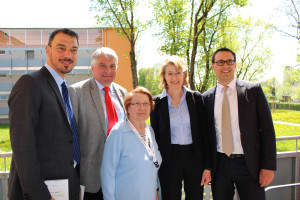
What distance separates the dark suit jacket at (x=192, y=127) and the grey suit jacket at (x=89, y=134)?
27.8 inches

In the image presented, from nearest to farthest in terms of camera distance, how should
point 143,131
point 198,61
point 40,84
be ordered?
1. point 40,84
2. point 143,131
3. point 198,61

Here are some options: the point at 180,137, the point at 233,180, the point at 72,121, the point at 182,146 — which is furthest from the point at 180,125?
the point at 72,121

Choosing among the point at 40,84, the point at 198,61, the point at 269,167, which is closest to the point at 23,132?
the point at 40,84

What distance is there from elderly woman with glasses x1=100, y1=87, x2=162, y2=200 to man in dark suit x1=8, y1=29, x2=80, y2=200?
13.5 inches

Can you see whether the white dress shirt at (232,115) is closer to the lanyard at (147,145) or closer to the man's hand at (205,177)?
the man's hand at (205,177)

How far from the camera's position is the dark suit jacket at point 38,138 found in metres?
1.78

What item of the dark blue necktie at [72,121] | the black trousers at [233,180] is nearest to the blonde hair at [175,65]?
the black trousers at [233,180]

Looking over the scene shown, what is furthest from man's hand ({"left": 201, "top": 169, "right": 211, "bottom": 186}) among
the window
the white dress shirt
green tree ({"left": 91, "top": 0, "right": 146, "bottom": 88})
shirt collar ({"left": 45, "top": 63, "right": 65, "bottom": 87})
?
the window

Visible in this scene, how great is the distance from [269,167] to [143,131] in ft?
5.04

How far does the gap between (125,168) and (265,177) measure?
5.46 ft

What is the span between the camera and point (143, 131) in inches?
101

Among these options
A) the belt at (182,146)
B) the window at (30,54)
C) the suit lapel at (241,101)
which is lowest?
the belt at (182,146)

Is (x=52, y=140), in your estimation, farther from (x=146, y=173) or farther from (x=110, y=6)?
(x=110, y=6)

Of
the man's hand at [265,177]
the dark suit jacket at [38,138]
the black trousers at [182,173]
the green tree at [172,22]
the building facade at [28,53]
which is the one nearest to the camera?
the dark suit jacket at [38,138]
